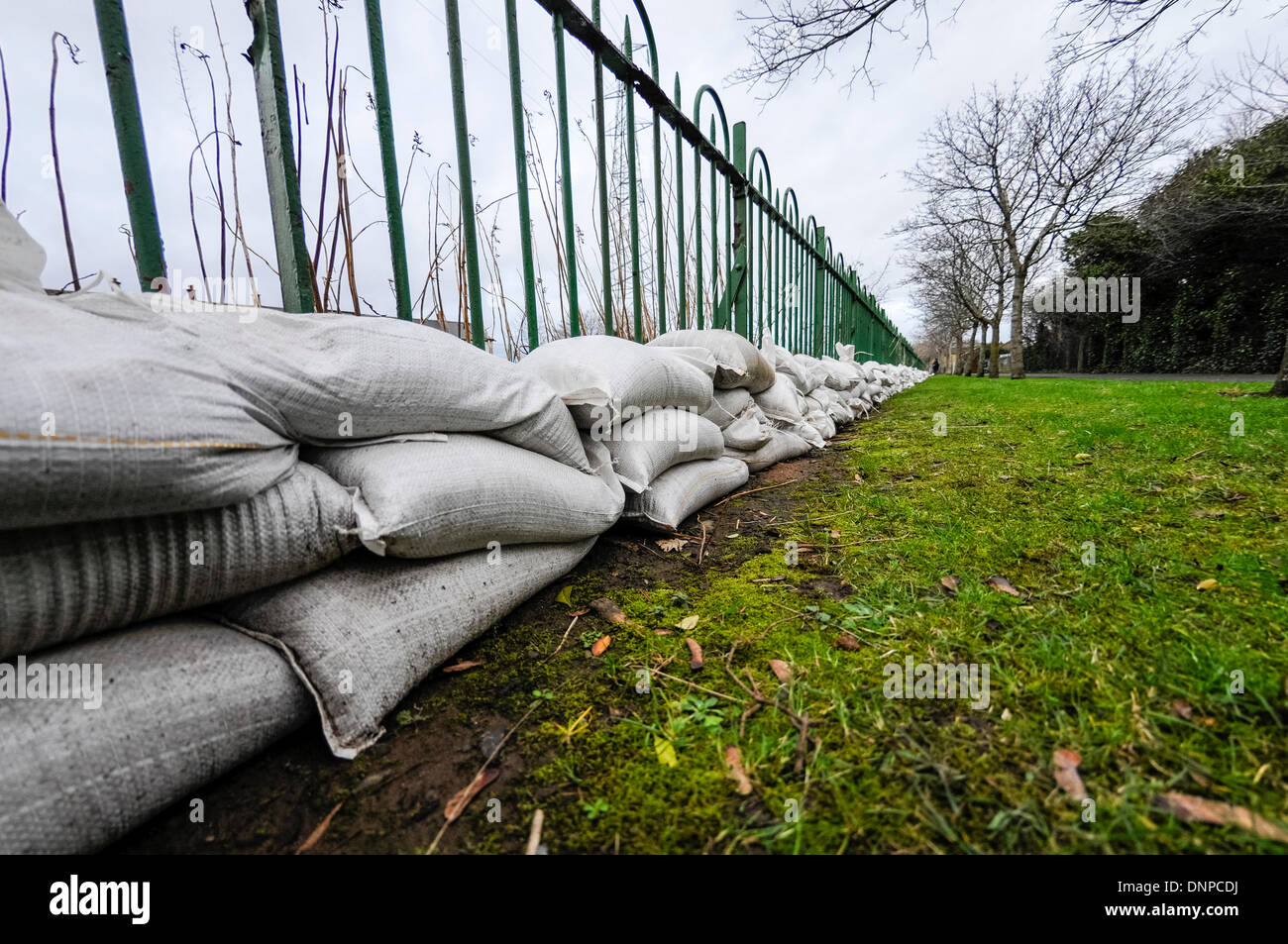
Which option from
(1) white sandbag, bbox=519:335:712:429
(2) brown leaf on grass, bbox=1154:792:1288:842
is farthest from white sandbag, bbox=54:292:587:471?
(2) brown leaf on grass, bbox=1154:792:1288:842

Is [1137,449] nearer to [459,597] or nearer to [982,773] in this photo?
[982,773]

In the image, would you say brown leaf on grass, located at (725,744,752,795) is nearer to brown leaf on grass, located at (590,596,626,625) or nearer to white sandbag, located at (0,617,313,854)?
brown leaf on grass, located at (590,596,626,625)

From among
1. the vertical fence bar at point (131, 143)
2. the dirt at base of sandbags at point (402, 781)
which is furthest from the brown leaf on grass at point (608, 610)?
the vertical fence bar at point (131, 143)

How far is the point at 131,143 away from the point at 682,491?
1628mm

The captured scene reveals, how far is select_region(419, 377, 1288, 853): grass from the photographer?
0.60 meters

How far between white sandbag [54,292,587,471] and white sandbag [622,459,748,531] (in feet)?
1.52

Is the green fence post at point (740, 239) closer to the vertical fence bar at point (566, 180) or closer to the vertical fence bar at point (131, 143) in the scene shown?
the vertical fence bar at point (566, 180)

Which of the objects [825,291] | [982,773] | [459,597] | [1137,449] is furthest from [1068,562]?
[825,291]

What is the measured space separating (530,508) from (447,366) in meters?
0.36

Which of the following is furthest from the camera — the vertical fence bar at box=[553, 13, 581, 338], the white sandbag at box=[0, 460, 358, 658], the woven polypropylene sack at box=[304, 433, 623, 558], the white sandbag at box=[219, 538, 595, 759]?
the vertical fence bar at box=[553, 13, 581, 338]

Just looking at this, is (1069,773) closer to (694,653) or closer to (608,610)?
(694,653)

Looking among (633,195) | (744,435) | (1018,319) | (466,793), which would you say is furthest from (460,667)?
(1018,319)
